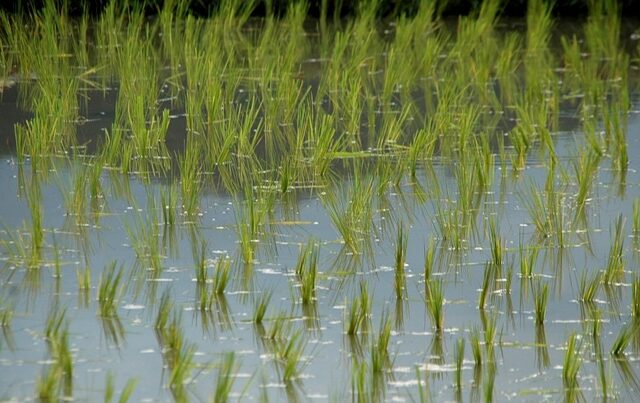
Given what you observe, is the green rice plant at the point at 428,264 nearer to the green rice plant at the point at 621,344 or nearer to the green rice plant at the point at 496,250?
the green rice plant at the point at 496,250

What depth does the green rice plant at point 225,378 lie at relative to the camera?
2520mm

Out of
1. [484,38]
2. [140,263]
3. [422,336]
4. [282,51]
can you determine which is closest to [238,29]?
[282,51]

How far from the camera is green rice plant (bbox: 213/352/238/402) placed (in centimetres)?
252

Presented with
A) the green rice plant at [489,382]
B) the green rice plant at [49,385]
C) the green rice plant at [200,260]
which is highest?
the green rice plant at [200,260]

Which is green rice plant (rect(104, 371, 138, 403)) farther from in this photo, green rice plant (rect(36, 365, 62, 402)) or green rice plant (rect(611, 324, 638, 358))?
green rice plant (rect(611, 324, 638, 358))

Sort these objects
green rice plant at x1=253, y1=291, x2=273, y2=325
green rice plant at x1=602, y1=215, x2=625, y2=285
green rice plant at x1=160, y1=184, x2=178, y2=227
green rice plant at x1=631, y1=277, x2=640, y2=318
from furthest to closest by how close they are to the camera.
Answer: green rice plant at x1=160, y1=184, x2=178, y2=227
green rice plant at x1=602, y1=215, x2=625, y2=285
green rice plant at x1=631, y1=277, x2=640, y2=318
green rice plant at x1=253, y1=291, x2=273, y2=325

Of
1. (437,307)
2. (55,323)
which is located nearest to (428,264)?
(437,307)

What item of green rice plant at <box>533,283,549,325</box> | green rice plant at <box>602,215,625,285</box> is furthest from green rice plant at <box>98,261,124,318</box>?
green rice plant at <box>602,215,625,285</box>

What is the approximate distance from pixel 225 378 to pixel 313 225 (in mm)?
1368

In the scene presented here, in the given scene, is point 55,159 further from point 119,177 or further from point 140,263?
point 140,263

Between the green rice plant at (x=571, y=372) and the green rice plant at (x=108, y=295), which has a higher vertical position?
the green rice plant at (x=108, y=295)

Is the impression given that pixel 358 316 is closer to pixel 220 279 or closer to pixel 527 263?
pixel 220 279

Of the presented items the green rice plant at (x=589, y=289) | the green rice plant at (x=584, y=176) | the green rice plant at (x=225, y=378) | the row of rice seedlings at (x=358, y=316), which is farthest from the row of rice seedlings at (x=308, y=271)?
the green rice plant at (x=584, y=176)

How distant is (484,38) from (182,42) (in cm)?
157
